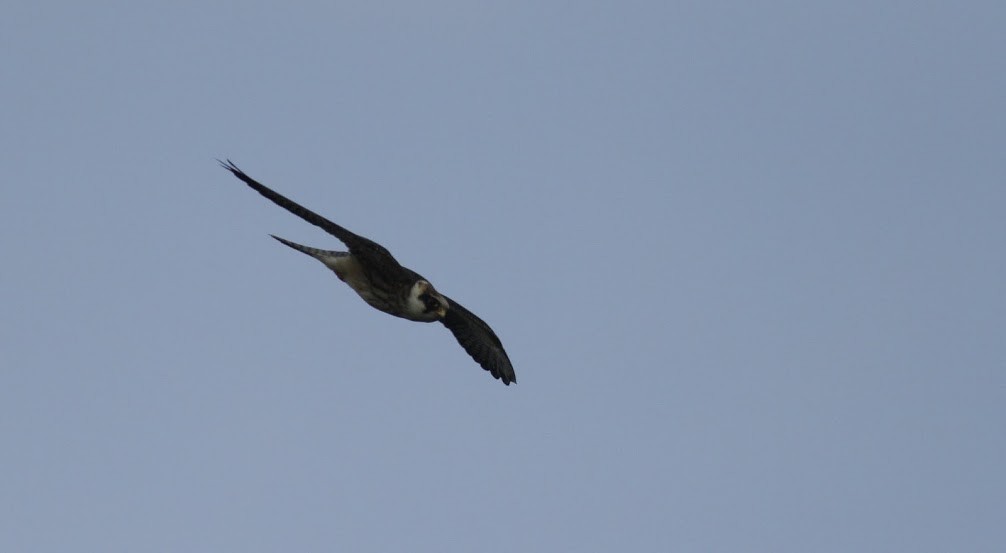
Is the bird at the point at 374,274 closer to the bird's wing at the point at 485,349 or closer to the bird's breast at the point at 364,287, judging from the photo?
the bird's breast at the point at 364,287

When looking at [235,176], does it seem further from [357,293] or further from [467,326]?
[467,326]

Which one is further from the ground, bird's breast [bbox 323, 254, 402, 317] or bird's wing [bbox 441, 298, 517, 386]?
bird's wing [bbox 441, 298, 517, 386]

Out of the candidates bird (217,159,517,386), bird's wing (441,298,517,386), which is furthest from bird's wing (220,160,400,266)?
bird's wing (441,298,517,386)

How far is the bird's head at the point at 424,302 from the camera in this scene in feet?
55.9

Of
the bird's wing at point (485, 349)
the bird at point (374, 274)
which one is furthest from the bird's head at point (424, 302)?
the bird's wing at point (485, 349)

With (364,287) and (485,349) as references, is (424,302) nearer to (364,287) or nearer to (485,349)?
(364,287)

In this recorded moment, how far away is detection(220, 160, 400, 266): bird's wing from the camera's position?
15773 mm

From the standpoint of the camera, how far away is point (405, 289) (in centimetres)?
1714

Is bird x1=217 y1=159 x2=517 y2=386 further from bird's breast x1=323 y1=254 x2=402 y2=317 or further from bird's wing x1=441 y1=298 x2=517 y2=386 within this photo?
bird's wing x1=441 y1=298 x2=517 y2=386

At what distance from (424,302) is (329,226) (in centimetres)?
158

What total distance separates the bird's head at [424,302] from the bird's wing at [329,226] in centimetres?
47

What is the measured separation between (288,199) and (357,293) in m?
1.80

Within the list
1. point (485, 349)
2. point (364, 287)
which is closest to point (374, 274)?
point (364, 287)

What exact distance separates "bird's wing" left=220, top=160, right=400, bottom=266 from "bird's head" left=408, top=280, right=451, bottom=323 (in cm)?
47
